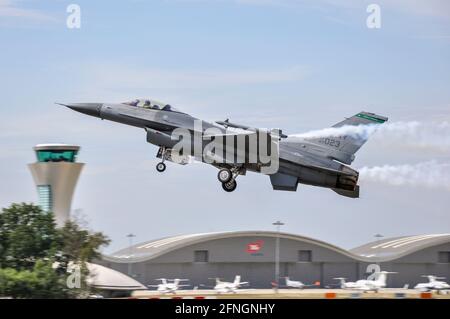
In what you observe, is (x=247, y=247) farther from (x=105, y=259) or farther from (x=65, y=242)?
(x=65, y=242)

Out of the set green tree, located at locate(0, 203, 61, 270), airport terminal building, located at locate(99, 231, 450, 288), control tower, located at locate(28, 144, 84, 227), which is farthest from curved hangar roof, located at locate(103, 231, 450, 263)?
control tower, located at locate(28, 144, 84, 227)

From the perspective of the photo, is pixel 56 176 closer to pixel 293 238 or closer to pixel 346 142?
pixel 293 238

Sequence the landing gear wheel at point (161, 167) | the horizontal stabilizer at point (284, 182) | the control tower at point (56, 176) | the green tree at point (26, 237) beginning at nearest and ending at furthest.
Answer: the landing gear wheel at point (161, 167) → the horizontal stabilizer at point (284, 182) → the green tree at point (26, 237) → the control tower at point (56, 176)

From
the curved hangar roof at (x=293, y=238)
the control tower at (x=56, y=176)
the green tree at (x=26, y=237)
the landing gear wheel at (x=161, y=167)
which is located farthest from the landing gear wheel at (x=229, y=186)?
the control tower at (x=56, y=176)

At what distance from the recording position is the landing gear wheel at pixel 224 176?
120ft

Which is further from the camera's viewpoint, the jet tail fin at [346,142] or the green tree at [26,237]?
the green tree at [26,237]

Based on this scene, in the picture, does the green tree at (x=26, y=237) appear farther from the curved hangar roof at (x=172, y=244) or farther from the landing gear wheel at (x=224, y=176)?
the landing gear wheel at (x=224, y=176)

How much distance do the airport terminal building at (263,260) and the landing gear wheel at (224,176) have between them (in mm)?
30818

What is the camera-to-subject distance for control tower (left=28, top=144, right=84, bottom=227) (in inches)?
3575

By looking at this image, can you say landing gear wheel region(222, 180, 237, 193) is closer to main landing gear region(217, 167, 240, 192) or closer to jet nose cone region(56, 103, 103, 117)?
main landing gear region(217, 167, 240, 192)

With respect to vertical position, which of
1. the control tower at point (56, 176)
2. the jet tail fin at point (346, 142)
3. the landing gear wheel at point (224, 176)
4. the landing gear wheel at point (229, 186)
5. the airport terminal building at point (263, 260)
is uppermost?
the control tower at point (56, 176)

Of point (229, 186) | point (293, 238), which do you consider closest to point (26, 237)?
point (293, 238)

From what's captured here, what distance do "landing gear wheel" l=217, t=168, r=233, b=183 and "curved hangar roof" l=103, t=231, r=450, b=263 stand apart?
33.6m

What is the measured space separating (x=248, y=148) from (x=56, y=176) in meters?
56.8
